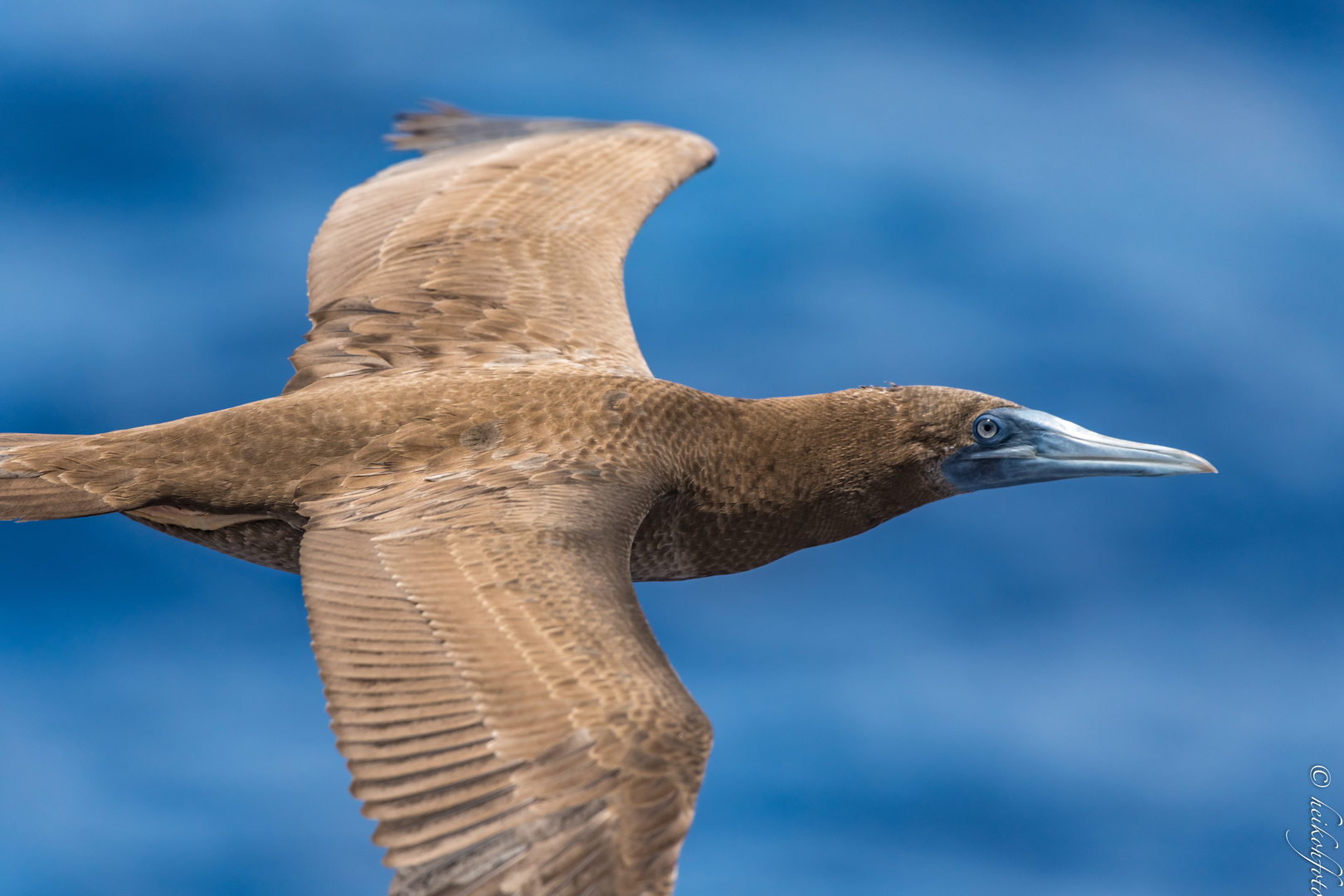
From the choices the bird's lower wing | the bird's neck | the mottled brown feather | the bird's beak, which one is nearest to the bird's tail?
the mottled brown feather

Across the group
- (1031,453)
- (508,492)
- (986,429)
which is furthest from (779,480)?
(508,492)

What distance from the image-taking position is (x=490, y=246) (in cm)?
753

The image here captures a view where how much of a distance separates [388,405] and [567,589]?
134 cm

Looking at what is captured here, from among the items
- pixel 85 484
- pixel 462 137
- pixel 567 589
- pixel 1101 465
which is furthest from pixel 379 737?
pixel 462 137

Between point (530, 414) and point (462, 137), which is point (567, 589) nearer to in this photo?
point (530, 414)

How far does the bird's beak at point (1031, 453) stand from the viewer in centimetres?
625

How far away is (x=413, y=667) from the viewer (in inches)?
194

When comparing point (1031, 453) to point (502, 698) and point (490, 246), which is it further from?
point (490, 246)

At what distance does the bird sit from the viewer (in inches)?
184

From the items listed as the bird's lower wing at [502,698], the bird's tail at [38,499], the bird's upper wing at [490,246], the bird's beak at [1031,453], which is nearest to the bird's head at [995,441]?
the bird's beak at [1031,453]

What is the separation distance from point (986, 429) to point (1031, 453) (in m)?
0.22

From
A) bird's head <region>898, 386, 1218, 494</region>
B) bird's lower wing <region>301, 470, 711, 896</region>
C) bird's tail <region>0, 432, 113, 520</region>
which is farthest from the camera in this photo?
bird's head <region>898, 386, 1218, 494</region>

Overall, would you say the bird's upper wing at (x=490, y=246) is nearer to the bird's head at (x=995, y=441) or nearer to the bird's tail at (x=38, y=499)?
the bird's tail at (x=38, y=499)

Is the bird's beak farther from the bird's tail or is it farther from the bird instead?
the bird's tail
